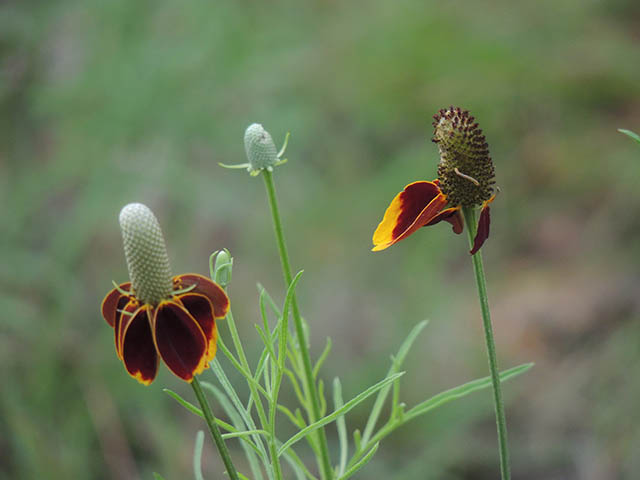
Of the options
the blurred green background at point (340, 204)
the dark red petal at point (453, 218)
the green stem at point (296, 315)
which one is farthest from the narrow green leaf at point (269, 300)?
the blurred green background at point (340, 204)

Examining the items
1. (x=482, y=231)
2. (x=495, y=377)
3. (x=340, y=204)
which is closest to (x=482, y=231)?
(x=482, y=231)

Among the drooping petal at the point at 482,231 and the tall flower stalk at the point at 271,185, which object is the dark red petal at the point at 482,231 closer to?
the drooping petal at the point at 482,231

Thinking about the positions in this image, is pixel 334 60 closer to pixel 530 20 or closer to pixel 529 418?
pixel 530 20

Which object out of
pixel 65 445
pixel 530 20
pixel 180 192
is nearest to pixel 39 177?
pixel 180 192

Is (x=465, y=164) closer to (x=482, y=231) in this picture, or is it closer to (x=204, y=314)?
(x=482, y=231)

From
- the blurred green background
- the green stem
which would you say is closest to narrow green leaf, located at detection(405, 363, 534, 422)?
the green stem

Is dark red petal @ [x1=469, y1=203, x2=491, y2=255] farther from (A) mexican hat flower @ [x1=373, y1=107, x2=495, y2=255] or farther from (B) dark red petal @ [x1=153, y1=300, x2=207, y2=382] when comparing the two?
(B) dark red petal @ [x1=153, y1=300, x2=207, y2=382]
